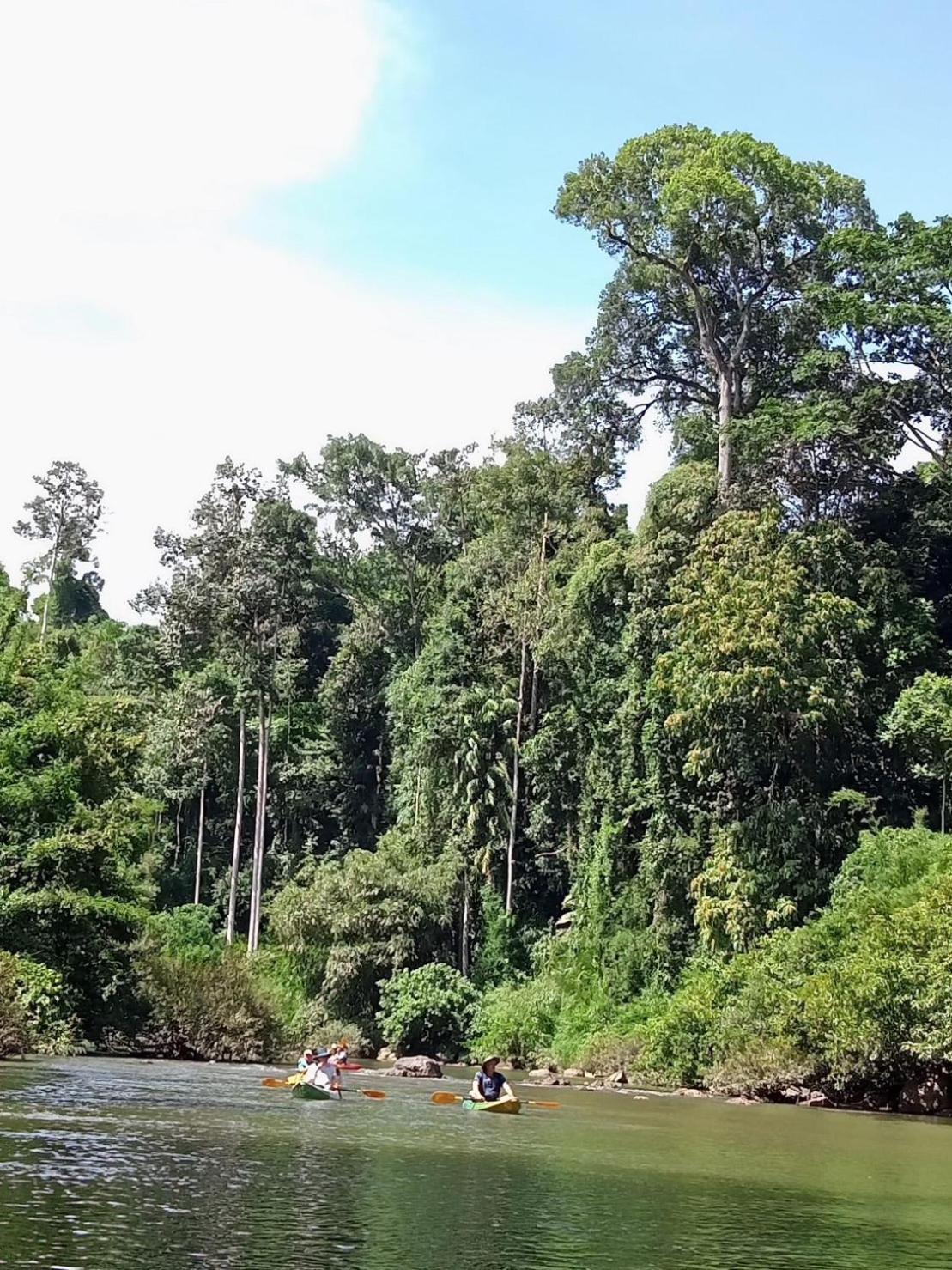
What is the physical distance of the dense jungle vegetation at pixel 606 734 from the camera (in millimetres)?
27125

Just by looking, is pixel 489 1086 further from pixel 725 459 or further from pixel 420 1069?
pixel 725 459

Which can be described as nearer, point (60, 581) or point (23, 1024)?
point (23, 1024)

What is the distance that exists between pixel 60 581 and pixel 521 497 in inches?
1272

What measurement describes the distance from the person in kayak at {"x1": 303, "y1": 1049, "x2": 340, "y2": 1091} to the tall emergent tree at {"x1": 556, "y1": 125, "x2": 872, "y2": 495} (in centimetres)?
2066

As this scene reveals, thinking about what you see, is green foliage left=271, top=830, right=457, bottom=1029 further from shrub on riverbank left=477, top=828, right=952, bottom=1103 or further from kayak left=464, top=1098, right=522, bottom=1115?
kayak left=464, top=1098, right=522, bottom=1115

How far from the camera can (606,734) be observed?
37531mm

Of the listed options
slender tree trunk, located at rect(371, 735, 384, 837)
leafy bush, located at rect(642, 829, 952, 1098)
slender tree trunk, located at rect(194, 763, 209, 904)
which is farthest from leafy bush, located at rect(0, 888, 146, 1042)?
slender tree trunk, located at rect(371, 735, 384, 837)

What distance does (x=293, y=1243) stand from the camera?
28.2 ft

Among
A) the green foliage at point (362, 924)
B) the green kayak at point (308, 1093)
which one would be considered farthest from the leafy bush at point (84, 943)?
the green foliage at point (362, 924)

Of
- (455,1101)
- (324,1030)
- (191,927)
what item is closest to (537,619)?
(324,1030)

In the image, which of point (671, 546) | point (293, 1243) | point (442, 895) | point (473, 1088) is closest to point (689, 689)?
point (671, 546)

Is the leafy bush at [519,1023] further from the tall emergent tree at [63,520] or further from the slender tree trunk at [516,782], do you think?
the tall emergent tree at [63,520]

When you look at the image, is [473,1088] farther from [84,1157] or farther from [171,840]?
[171,840]

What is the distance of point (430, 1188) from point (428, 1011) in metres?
25.8
